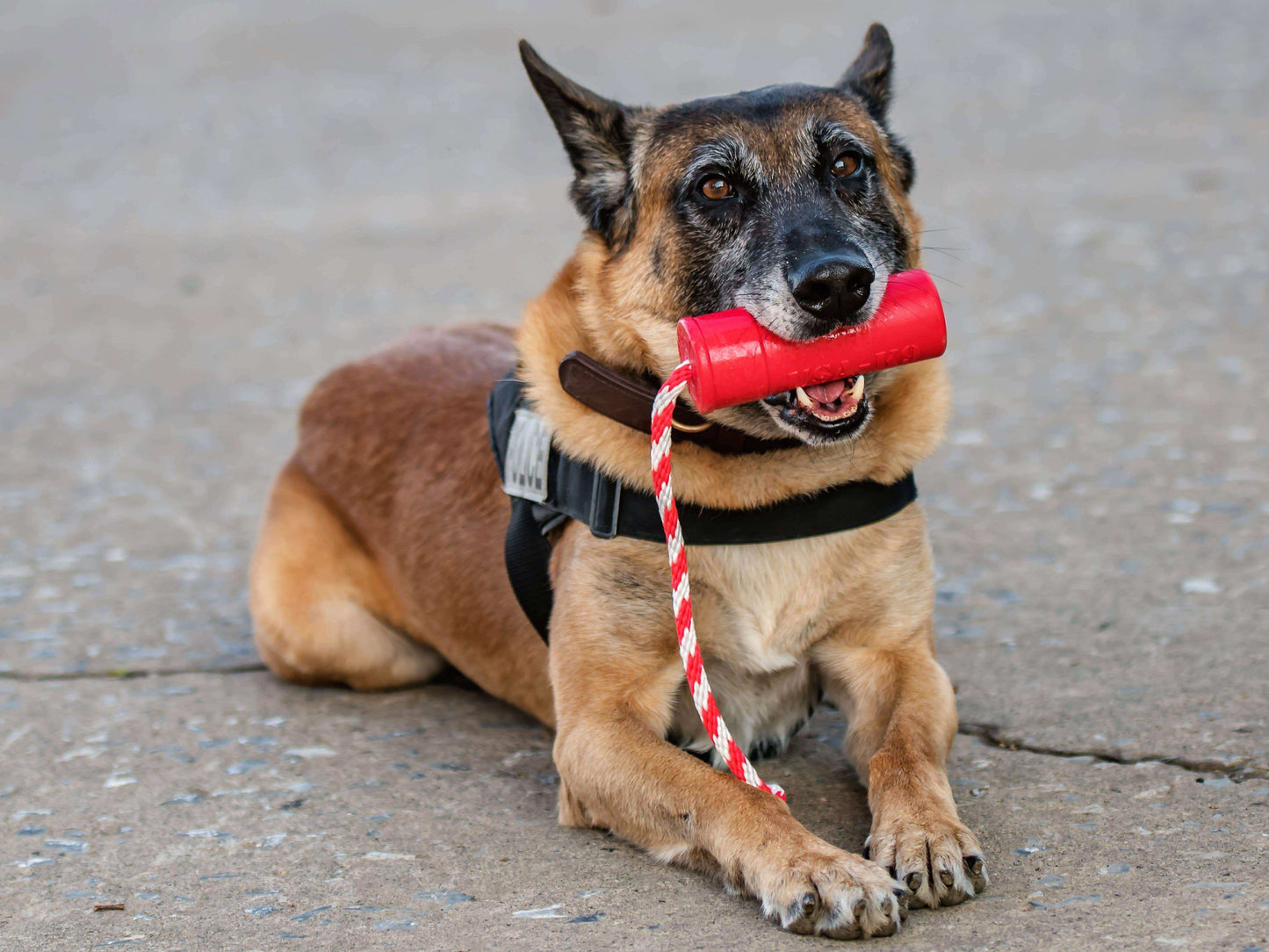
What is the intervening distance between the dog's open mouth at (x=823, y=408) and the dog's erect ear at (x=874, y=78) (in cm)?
99

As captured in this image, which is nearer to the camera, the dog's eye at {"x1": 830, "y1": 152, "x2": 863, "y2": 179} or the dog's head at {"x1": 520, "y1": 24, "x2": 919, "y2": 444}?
the dog's head at {"x1": 520, "y1": 24, "x2": 919, "y2": 444}

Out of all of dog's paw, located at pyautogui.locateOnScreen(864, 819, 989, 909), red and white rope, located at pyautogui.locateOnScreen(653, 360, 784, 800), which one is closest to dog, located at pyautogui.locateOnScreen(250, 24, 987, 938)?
dog's paw, located at pyautogui.locateOnScreen(864, 819, 989, 909)

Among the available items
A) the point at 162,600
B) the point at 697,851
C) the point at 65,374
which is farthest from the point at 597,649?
the point at 65,374

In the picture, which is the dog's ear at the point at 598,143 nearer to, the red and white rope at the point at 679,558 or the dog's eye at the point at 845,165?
the dog's eye at the point at 845,165

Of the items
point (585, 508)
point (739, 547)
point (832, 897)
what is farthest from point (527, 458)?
point (832, 897)

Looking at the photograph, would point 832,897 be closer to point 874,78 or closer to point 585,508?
point 585,508

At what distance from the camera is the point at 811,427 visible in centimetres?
294

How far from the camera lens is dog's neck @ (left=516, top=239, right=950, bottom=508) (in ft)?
10.2

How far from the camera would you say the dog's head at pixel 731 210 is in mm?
2975

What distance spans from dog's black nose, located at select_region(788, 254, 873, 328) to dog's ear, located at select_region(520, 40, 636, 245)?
71 centimetres

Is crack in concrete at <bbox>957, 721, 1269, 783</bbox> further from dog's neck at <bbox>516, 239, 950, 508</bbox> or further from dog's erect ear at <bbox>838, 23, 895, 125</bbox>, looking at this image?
dog's erect ear at <bbox>838, 23, 895, 125</bbox>

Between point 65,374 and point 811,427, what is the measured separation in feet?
20.8

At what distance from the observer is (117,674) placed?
4238 mm

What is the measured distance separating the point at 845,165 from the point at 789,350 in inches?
26.7
